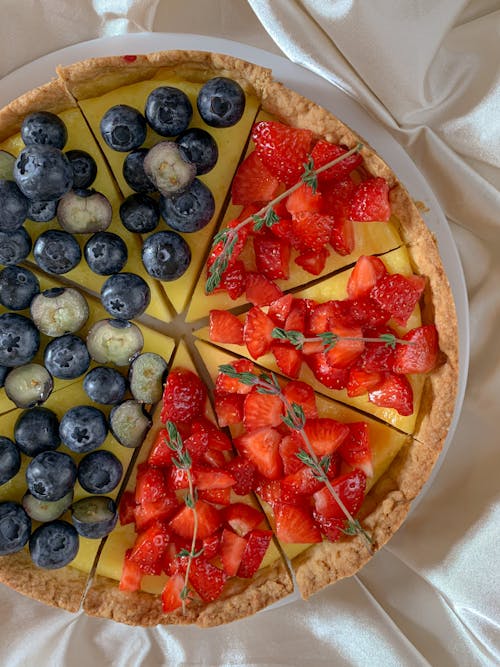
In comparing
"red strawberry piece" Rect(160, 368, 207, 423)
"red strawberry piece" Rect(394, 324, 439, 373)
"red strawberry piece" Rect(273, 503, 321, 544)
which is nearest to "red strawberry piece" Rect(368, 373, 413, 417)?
"red strawberry piece" Rect(394, 324, 439, 373)

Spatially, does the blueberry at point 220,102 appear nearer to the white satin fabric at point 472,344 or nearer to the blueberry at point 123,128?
the blueberry at point 123,128

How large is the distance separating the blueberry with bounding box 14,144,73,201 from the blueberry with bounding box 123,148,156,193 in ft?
0.81

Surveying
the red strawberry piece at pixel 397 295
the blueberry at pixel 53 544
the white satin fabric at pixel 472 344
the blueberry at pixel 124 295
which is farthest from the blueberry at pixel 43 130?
the blueberry at pixel 53 544

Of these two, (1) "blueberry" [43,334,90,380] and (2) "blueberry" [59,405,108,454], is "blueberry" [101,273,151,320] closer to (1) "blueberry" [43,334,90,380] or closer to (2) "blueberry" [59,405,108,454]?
(1) "blueberry" [43,334,90,380]

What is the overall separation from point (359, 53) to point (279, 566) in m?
2.18

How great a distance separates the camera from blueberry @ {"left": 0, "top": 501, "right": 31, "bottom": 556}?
3025 millimetres

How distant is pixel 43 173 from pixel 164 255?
532 millimetres

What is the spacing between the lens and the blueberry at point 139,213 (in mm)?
3010

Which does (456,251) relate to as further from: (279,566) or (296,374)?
(279,566)

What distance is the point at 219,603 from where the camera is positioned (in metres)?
3.25

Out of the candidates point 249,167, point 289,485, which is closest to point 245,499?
point 289,485

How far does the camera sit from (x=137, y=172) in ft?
9.80

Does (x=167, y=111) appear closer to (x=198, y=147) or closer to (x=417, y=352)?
(x=198, y=147)

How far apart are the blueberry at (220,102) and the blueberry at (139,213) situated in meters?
0.39
